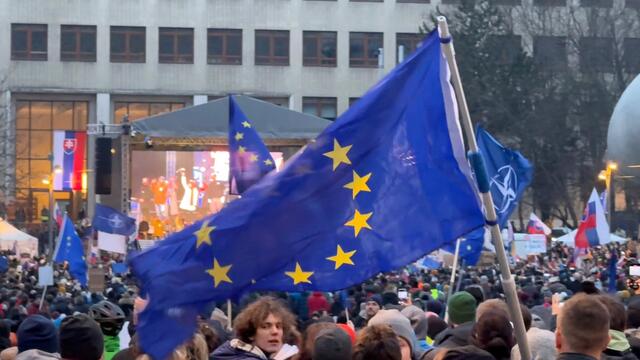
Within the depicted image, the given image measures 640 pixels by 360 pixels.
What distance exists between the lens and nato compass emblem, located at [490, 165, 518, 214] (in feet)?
46.9

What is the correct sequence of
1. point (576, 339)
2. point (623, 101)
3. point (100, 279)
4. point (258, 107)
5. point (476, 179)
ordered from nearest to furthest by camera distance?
point (576, 339) < point (476, 179) < point (623, 101) < point (100, 279) < point (258, 107)

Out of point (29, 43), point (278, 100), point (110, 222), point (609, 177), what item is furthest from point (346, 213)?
point (29, 43)

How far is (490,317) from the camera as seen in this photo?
6.25 meters

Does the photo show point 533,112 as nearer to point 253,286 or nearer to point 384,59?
point 384,59

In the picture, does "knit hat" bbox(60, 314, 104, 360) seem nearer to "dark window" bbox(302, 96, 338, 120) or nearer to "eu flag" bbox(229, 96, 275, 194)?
"eu flag" bbox(229, 96, 275, 194)

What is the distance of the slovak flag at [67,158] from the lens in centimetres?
4481

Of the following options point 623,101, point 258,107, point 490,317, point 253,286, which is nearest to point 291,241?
point 253,286

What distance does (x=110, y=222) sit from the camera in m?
26.2

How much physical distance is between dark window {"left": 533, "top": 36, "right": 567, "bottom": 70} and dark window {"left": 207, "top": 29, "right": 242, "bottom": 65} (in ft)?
43.1

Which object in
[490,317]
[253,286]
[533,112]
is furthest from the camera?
[533,112]

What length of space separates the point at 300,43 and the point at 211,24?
409 cm

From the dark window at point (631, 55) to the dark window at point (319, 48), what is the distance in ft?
42.2

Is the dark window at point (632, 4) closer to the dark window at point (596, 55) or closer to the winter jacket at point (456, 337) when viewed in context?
the dark window at point (596, 55)

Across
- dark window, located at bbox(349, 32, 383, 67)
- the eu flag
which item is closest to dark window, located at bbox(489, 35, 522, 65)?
dark window, located at bbox(349, 32, 383, 67)
